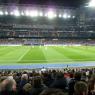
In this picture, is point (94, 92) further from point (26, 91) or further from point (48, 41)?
point (48, 41)

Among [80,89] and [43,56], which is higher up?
[80,89]

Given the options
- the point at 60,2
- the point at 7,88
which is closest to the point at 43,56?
the point at 60,2

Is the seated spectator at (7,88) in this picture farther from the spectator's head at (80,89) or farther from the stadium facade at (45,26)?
the stadium facade at (45,26)

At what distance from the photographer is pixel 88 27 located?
6009cm

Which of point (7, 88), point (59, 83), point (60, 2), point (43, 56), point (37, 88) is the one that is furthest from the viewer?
point (43, 56)

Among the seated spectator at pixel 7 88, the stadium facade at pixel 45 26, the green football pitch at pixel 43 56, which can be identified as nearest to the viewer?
the seated spectator at pixel 7 88

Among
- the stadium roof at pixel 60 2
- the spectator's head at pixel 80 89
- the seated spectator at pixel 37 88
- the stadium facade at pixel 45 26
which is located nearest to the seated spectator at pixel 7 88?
the seated spectator at pixel 37 88

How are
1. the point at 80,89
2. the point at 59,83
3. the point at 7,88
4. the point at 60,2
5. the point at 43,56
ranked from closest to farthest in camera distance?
1. the point at 80,89
2. the point at 7,88
3. the point at 59,83
4. the point at 60,2
5. the point at 43,56

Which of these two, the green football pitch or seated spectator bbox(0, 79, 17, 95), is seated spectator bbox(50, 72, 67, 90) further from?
the green football pitch

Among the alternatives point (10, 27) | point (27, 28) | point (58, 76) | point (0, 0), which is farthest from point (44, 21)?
point (58, 76)

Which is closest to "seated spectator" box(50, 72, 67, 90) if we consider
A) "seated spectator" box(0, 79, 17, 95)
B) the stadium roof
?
"seated spectator" box(0, 79, 17, 95)

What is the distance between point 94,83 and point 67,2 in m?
7.30

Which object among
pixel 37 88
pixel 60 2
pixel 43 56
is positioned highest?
pixel 60 2

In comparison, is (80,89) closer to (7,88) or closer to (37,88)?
(7,88)
